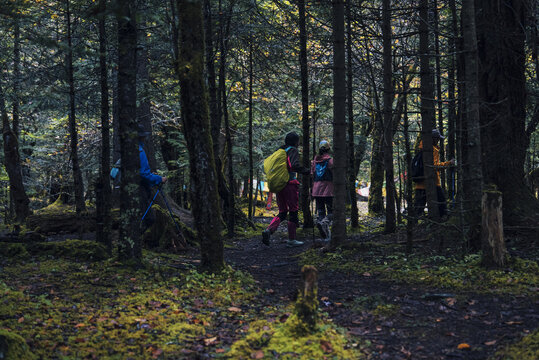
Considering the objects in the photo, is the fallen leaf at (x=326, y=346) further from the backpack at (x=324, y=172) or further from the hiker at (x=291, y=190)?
the backpack at (x=324, y=172)

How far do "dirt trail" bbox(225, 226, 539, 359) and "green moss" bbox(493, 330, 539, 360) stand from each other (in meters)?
0.15

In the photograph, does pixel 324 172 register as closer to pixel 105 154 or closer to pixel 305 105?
pixel 305 105

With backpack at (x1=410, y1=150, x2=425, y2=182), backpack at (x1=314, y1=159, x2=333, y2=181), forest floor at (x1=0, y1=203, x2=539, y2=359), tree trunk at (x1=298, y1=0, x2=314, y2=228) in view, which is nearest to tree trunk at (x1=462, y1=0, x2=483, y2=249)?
forest floor at (x1=0, y1=203, x2=539, y2=359)

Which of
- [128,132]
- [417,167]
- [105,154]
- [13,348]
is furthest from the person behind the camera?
[417,167]

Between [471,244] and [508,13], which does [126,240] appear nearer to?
[471,244]

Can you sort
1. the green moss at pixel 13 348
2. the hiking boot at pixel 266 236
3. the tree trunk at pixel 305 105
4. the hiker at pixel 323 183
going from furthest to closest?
the tree trunk at pixel 305 105, the hiker at pixel 323 183, the hiking boot at pixel 266 236, the green moss at pixel 13 348

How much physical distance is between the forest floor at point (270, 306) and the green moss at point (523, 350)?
0.01 m

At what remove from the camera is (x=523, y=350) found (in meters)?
3.84

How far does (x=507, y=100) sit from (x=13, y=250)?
9.04m

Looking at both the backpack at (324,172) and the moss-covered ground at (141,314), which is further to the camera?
the backpack at (324,172)

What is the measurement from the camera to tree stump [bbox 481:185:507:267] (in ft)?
19.2

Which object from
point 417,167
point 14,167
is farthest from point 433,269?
point 14,167

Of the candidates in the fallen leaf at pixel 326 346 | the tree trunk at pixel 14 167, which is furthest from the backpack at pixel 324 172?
the tree trunk at pixel 14 167

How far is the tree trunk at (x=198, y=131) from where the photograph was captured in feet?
20.4
